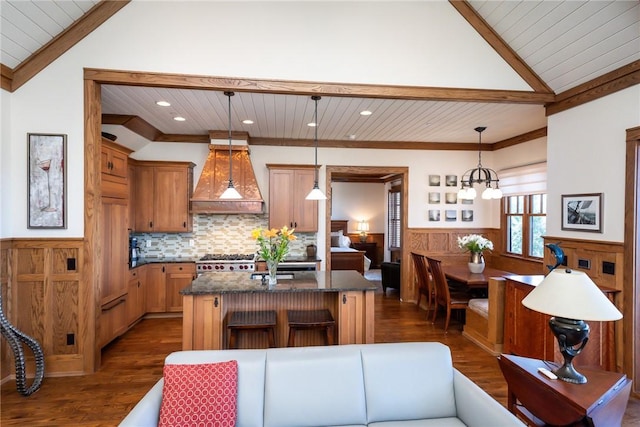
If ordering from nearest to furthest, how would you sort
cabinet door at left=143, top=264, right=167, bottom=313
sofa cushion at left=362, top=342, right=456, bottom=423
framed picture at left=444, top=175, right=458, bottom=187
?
sofa cushion at left=362, top=342, right=456, bottom=423 < cabinet door at left=143, top=264, right=167, bottom=313 < framed picture at left=444, top=175, right=458, bottom=187

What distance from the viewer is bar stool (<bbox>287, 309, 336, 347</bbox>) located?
3.01 meters

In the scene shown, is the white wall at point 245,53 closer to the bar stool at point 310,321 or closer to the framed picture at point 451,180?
the bar stool at point 310,321

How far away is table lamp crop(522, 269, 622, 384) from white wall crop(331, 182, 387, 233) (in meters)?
8.83

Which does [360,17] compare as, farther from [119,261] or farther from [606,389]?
[119,261]

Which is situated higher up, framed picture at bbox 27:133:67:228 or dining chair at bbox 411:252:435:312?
framed picture at bbox 27:133:67:228

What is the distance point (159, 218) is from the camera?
5234 mm

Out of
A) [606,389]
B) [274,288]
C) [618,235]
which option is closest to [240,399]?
[274,288]

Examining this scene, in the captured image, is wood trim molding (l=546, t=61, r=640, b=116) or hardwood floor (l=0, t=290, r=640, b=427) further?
wood trim molding (l=546, t=61, r=640, b=116)

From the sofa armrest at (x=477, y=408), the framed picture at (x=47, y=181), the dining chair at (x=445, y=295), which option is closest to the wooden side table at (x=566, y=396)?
the sofa armrest at (x=477, y=408)

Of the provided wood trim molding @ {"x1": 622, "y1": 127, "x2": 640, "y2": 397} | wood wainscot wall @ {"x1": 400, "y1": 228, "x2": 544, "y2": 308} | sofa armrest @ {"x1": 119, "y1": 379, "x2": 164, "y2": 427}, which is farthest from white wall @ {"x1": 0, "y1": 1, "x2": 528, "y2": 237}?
wood wainscot wall @ {"x1": 400, "y1": 228, "x2": 544, "y2": 308}

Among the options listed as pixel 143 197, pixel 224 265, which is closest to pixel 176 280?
pixel 224 265

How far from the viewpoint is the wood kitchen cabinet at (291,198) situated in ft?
18.4

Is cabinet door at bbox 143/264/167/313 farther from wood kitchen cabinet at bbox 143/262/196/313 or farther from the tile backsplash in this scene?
the tile backsplash

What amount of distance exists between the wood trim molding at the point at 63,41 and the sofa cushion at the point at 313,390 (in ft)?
11.1
